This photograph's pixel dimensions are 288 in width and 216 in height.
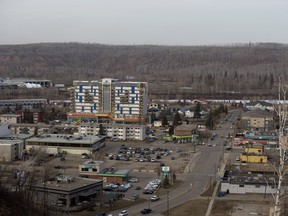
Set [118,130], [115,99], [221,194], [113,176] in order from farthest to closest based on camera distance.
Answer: [115,99] → [118,130] → [113,176] → [221,194]

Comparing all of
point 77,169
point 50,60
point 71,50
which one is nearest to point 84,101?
point 77,169

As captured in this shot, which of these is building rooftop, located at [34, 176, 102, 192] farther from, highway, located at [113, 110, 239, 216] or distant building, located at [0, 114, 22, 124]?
distant building, located at [0, 114, 22, 124]

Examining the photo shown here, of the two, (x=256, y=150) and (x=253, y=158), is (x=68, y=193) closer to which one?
(x=253, y=158)

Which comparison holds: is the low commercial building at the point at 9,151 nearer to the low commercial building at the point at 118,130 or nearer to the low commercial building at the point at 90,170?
the low commercial building at the point at 90,170

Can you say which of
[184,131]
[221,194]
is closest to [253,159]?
[221,194]

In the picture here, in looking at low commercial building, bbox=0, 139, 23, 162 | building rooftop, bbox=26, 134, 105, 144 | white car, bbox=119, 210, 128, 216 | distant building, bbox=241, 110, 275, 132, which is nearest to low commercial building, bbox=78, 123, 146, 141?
building rooftop, bbox=26, 134, 105, 144

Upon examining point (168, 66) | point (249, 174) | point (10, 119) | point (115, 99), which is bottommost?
point (249, 174)
